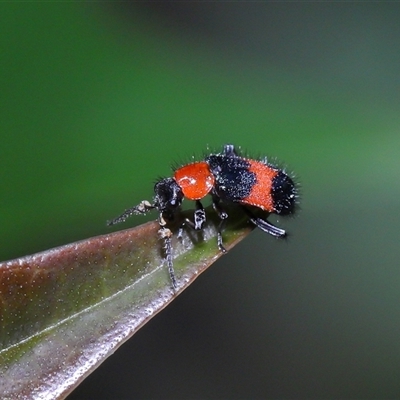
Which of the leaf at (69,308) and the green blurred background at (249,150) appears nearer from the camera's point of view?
the leaf at (69,308)

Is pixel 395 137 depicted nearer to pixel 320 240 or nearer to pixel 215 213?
pixel 320 240

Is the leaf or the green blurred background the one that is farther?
the green blurred background

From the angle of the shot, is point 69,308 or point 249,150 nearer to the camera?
point 69,308

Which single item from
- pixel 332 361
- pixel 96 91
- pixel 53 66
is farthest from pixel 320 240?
pixel 53 66
